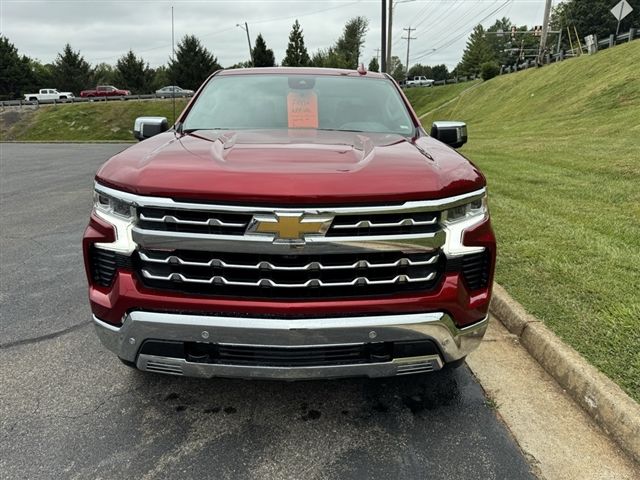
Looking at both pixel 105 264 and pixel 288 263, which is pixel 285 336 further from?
pixel 105 264

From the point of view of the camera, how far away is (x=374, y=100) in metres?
3.76

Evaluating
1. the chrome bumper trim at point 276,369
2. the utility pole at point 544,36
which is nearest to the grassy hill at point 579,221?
the chrome bumper trim at point 276,369

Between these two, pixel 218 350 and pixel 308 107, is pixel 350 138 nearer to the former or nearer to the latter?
pixel 308 107

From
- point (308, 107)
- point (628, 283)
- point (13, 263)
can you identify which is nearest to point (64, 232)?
point (13, 263)

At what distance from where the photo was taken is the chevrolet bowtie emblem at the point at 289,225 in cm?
208

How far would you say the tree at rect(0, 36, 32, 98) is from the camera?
65375 mm

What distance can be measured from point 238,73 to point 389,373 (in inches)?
109

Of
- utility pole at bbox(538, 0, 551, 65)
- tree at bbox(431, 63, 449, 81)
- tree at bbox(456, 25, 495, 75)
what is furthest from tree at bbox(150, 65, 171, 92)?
tree at bbox(431, 63, 449, 81)

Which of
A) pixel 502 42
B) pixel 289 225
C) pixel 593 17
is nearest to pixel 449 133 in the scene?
pixel 289 225

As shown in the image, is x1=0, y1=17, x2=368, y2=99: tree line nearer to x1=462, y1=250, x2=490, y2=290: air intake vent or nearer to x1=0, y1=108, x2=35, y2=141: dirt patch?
x1=0, y1=108, x2=35, y2=141: dirt patch

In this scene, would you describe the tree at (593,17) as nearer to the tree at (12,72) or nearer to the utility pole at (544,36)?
the utility pole at (544,36)

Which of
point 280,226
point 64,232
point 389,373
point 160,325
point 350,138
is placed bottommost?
point 64,232

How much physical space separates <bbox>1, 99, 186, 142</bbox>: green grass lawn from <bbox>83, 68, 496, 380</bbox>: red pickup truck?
3434cm

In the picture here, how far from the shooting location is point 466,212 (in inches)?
91.7
